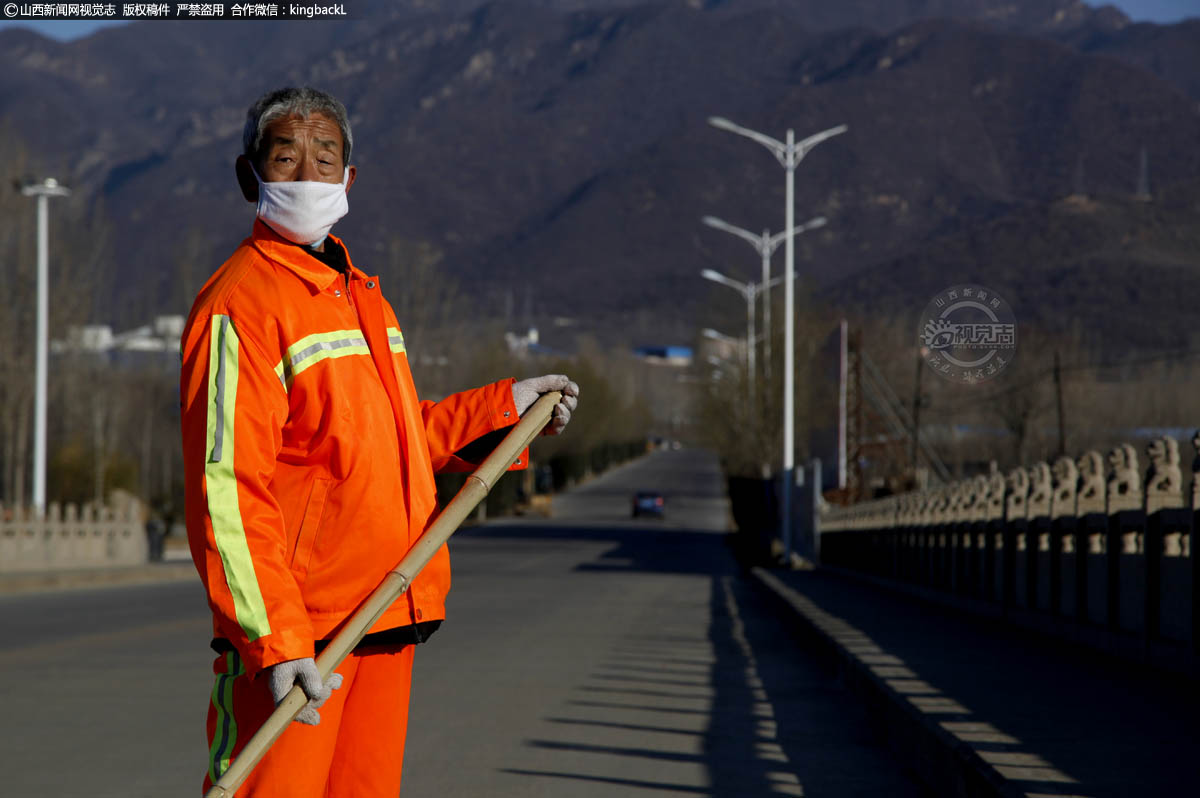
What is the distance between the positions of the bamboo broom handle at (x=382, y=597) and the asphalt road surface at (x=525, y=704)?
392cm

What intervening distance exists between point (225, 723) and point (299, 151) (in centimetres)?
140

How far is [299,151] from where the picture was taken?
408 cm

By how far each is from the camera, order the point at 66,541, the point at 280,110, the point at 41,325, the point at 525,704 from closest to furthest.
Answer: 1. the point at 280,110
2. the point at 525,704
3. the point at 66,541
4. the point at 41,325

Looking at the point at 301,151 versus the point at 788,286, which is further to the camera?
the point at 788,286

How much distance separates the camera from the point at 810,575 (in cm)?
3253

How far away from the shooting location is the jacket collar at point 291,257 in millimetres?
3930

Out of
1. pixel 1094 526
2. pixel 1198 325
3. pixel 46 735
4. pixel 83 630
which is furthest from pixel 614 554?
pixel 46 735

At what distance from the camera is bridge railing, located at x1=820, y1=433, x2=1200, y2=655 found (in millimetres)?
10719

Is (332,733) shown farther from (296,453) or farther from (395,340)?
(395,340)

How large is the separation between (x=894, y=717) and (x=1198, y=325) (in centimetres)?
5436

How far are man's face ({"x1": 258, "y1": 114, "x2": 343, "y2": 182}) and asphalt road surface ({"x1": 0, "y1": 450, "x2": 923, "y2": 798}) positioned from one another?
432cm

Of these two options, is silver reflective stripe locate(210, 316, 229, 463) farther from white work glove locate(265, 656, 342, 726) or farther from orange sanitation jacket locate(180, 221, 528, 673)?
white work glove locate(265, 656, 342, 726)

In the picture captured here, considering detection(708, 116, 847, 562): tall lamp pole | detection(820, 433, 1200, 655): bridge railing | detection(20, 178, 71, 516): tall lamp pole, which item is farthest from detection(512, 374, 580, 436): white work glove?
detection(708, 116, 847, 562): tall lamp pole

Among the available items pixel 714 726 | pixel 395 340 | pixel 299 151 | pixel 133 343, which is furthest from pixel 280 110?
pixel 133 343
